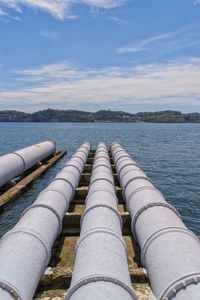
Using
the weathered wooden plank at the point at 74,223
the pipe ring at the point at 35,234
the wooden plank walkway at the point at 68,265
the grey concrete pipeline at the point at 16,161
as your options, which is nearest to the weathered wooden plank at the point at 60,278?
the wooden plank walkway at the point at 68,265

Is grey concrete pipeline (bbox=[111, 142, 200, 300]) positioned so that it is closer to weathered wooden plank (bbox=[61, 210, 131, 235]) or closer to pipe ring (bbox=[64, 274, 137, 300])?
pipe ring (bbox=[64, 274, 137, 300])

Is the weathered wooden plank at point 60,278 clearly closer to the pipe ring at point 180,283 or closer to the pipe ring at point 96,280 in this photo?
the pipe ring at point 180,283

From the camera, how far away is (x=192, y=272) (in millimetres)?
4465

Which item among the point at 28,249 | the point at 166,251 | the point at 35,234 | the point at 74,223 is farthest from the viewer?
the point at 74,223

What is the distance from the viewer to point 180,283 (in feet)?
14.5

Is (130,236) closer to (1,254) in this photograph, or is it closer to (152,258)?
(152,258)

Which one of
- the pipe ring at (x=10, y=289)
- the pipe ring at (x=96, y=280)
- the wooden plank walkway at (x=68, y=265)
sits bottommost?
the wooden plank walkway at (x=68, y=265)

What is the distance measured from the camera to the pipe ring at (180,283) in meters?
4.33

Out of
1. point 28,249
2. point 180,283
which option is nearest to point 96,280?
point 180,283

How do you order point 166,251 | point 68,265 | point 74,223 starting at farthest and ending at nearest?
point 74,223, point 68,265, point 166,251

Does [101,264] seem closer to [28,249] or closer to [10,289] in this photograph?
[10,289]

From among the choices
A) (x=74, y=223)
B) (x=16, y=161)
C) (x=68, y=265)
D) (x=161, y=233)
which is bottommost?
(x=68, y=265)

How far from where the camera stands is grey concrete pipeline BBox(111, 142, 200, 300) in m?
4.40

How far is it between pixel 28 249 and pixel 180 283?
12.6ft
